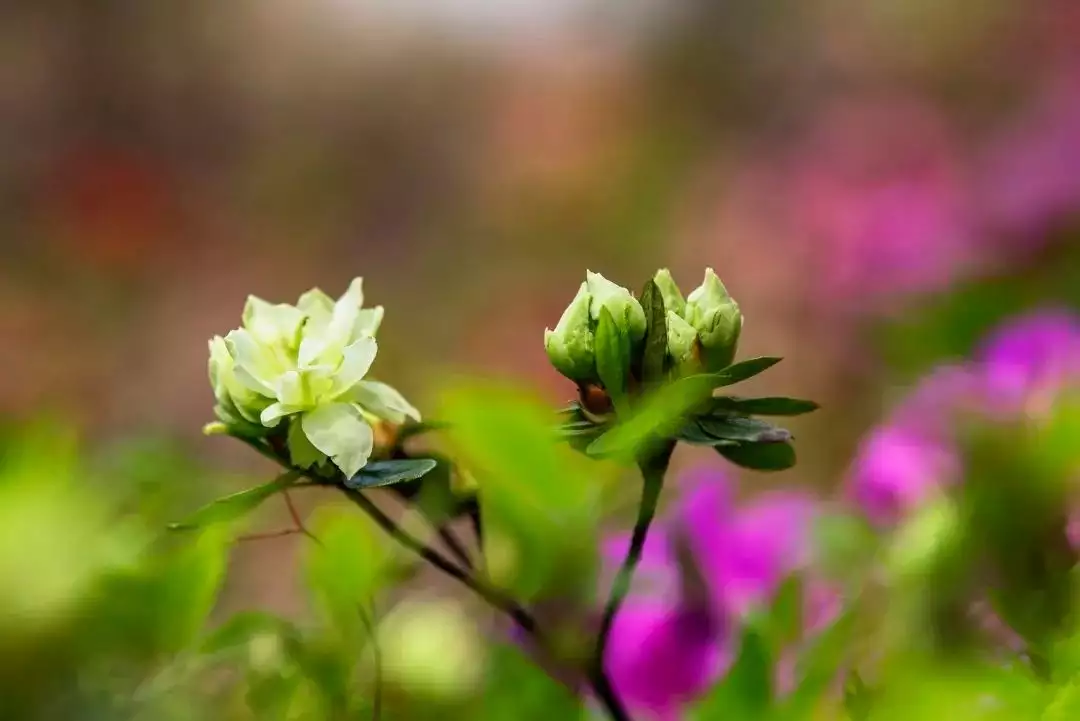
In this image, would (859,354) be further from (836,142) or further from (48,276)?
(48,276)

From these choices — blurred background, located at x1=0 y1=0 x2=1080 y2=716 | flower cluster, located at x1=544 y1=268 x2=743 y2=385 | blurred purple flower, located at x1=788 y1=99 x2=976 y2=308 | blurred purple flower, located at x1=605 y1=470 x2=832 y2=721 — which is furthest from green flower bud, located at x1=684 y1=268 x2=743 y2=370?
blurred background, located at x1=0 y1=0 x2=1080 y2=716

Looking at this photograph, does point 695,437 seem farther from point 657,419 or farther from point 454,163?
point 454,163

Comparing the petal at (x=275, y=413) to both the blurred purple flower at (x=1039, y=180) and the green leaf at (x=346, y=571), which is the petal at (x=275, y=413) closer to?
the green leaf at (x=346, y=571)

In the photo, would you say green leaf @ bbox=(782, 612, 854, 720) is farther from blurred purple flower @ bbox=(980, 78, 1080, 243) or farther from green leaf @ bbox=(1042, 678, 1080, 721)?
blurred purple flower @ bbox=(980, 78, 1080, 243)

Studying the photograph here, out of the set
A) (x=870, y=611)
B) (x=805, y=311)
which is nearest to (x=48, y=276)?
(x=805, y=311)

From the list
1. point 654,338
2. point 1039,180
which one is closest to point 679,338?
point 654,338

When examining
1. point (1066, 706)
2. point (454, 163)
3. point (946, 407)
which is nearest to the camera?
point (1066, 706)
